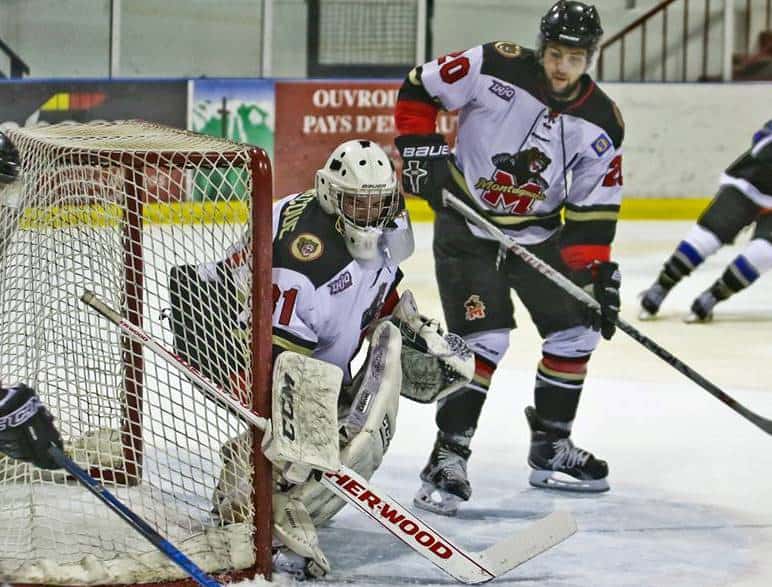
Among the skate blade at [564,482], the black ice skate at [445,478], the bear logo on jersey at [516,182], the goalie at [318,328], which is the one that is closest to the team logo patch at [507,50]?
the bear logo on jersey at [516,182]

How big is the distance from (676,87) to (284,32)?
7.22 feet

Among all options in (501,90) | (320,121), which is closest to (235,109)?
(320,121)

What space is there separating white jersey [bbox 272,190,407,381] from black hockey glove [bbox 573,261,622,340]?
2.33ft

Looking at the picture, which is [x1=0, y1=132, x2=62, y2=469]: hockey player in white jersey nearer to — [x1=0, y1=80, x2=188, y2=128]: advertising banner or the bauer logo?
the bauer logo

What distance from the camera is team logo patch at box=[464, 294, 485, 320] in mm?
3555

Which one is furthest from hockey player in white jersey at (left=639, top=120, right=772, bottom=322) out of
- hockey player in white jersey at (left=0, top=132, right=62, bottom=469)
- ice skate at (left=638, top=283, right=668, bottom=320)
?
hockey player in white jersey at (left=0, top=132, right=62, bottom=469)

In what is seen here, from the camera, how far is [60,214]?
9.61 ft

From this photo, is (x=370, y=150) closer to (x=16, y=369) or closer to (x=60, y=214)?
(x=60, y=214)

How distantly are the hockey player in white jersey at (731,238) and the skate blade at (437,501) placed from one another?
104 inches

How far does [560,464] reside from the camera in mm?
3699

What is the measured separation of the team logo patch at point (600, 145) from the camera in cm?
359

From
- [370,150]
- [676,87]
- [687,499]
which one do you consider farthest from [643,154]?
[370,150]

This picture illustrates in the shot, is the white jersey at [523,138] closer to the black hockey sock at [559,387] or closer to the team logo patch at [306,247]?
the black hockey sock at [559,387]

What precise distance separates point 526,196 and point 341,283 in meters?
0.81
